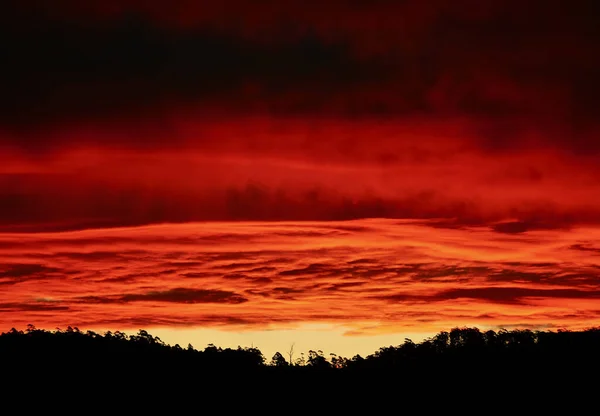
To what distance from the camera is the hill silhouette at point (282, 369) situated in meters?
114

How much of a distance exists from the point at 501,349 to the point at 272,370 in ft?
105

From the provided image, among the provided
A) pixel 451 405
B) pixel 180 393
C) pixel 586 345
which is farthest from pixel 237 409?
pixel 586 345

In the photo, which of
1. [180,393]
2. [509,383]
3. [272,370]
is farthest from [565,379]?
[180,393]

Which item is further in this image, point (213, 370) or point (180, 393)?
point (213, 370)

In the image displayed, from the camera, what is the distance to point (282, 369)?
415ft

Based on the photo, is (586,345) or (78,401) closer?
(78,401)

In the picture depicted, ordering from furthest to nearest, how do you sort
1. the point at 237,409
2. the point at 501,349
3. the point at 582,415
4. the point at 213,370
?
1. the point at 501,349
2. the point at 213,370
3. the point at 237,409
4. the point at 582,415

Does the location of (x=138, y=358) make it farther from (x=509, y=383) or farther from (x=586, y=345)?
(x=586, y=345)

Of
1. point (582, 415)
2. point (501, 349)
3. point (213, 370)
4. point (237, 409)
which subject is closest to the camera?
point (582, 415)

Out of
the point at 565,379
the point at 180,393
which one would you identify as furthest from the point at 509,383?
the point at 180,393

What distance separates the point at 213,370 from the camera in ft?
410

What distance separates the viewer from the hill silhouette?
11356 cm

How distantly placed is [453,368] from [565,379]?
14.5 m

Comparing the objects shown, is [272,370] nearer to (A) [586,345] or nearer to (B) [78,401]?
(B) [78,401]
